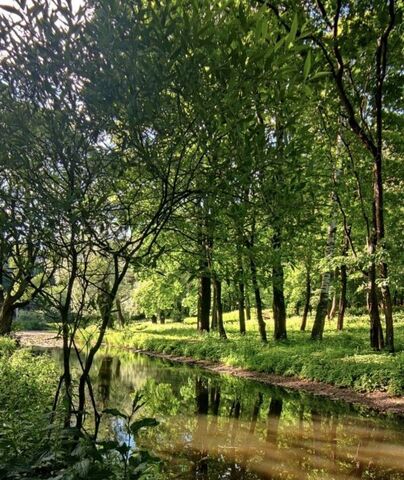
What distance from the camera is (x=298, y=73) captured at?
262cm

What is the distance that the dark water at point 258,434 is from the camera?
6.87 m

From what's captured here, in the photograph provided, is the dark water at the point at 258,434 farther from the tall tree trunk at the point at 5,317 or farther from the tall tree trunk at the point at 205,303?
the tall tree trunk at the point at 205,303

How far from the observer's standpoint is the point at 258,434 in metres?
8.75

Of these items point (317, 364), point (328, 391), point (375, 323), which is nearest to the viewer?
point (328, 391)

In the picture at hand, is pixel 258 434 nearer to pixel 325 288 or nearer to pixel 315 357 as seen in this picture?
pixel 315 357

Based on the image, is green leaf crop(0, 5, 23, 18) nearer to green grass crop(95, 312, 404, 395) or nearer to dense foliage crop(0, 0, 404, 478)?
dense foliage crop(0, 0, 404, 478)

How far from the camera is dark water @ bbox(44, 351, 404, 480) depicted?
6.87 meters

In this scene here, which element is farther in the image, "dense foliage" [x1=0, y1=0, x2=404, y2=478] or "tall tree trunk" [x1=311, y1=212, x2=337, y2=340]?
"tall tree trunk" [x1=311, y1=212, x2=337, y2=340]

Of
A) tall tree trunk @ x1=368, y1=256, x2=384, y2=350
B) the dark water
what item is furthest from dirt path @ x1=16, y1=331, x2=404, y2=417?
tall tree trunk @ x1=368, y1=256, x2=384, y2=350

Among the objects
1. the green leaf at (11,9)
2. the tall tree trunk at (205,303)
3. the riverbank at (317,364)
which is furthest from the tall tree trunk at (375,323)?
the green leaf at (11,9)

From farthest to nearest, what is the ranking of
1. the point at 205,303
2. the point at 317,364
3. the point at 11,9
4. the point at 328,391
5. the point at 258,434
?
1. the point at 205,303
2. the point at 317,364
3. the point at 328,391
4. the point at 258,434
5. the point at 11,9

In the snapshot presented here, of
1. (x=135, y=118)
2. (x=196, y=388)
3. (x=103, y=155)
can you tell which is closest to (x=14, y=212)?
A: (x=103, y=155)

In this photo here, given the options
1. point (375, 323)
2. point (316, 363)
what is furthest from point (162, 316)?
point (375, 323)

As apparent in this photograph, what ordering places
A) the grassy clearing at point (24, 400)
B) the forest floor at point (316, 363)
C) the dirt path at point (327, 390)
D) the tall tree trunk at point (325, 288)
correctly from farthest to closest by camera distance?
the tall tree trunk at point (325, 288), the forest floor at point (316, 363), the dirt path at point (327, 390), the grassy clearing at point (24, 400)
